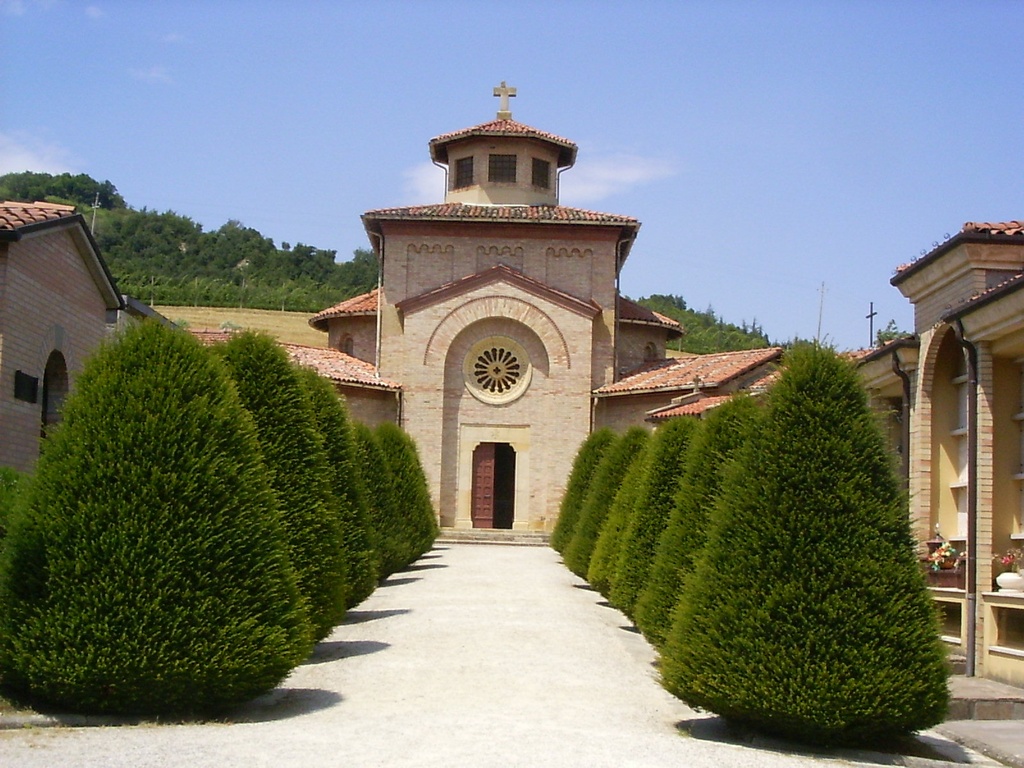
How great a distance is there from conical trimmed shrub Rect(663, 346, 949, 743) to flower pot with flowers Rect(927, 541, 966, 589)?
473cm

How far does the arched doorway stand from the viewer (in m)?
17.8

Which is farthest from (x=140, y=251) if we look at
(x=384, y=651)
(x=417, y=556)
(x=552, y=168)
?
(x=384, y=651)

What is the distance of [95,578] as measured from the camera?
30.2 ft

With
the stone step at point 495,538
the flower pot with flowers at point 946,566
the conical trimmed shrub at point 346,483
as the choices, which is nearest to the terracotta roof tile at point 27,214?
the conical trimmed shrub at point 346,483

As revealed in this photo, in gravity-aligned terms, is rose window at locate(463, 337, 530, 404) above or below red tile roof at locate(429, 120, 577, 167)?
below

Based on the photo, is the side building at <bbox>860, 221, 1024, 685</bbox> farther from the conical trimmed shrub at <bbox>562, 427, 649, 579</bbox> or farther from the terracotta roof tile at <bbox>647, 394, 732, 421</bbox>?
the terracotta roof tile at <bbox>647, 394, 732, 421</bbox>

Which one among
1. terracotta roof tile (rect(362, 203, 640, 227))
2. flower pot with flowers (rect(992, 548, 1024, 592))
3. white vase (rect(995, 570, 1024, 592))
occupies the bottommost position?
white vase (rect(995, 570, 1024, 592))

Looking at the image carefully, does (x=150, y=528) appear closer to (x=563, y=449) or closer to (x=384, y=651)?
(x=384, y=651)

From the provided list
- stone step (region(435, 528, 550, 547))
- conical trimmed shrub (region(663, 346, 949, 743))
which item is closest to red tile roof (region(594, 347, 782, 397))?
stone step (region(435, 528, 550, 547))

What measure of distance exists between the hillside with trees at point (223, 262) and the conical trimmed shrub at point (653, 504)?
216 feet

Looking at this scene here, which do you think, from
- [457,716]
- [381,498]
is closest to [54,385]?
[381,498]

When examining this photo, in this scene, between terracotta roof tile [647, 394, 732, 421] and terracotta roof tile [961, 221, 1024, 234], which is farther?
terracotta roof tile [647, 394, 732, 421]

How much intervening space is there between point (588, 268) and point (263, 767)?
3304 cm

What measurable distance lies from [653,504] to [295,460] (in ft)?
17.0
